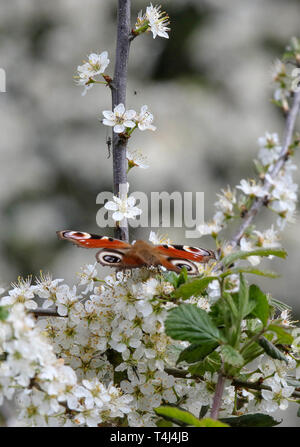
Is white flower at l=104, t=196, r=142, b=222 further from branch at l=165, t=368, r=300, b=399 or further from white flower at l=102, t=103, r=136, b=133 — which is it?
branch at l=165, t=368, r=300, b=399

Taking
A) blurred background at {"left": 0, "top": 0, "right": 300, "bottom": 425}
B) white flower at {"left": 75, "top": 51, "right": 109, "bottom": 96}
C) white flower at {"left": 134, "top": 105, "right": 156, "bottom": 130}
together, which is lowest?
blurred background at {"left": 0, "top": 0, "right": 300, "bottom": 425}

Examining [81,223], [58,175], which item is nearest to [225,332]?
[81,223]

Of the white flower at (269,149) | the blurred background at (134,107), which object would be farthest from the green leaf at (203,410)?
the blurred background at (134,107)

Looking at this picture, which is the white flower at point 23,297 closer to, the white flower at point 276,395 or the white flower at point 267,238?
the white flower at point 276,395

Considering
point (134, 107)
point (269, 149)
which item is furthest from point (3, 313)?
point (134, 107)

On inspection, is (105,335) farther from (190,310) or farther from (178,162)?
(178,162)

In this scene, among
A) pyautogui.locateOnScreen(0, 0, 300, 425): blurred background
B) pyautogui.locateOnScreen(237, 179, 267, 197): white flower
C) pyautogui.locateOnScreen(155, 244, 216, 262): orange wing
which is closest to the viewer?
pyautogui.locateOnScreen(155, 244, 216, 262): orange wing

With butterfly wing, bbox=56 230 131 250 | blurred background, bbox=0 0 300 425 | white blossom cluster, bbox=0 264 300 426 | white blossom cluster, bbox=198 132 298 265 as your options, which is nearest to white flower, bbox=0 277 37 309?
white blossom cluster, bbox=0 264 300 426
